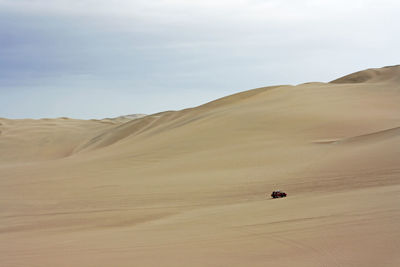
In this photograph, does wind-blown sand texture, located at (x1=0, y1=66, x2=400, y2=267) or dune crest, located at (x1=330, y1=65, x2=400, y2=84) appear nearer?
wind-blown sand texture, located at (x1=0, y1=66, x2=400, y2=267)

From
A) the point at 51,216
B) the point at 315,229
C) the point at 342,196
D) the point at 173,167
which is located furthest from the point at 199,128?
the point at 315,229

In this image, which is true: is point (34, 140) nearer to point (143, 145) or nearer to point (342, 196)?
point (143, 145)

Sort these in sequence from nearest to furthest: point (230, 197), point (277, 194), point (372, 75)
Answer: point (277, 194)
point (230, 197)
point (372, 75)

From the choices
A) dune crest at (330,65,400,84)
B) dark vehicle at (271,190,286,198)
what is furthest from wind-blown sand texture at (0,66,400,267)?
dune crest at (330,65,400,84)

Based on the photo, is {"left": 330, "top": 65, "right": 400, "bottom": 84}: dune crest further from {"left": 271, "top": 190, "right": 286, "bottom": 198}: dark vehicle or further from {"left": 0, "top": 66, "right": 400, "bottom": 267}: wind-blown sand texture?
{"left": 271, "top": 190, "right": 286, "bottom": 198}: dark vehicle

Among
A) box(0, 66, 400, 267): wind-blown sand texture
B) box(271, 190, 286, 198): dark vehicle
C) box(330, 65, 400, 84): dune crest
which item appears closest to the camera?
box(0, 66, 400, 267): wind-blown sand texture

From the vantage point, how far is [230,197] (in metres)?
9.54

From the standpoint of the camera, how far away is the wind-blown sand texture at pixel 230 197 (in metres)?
5.14

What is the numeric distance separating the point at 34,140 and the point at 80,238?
3315 cm

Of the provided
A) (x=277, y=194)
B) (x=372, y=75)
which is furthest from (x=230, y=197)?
(x=372, y=75)

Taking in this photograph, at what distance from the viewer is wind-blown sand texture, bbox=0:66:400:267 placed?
514 centimetres

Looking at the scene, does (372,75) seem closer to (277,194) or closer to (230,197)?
(230,197)

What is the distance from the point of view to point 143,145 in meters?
18.3

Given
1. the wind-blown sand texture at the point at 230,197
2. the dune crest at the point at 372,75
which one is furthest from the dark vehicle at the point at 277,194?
the dune crest at the point at 372,75
